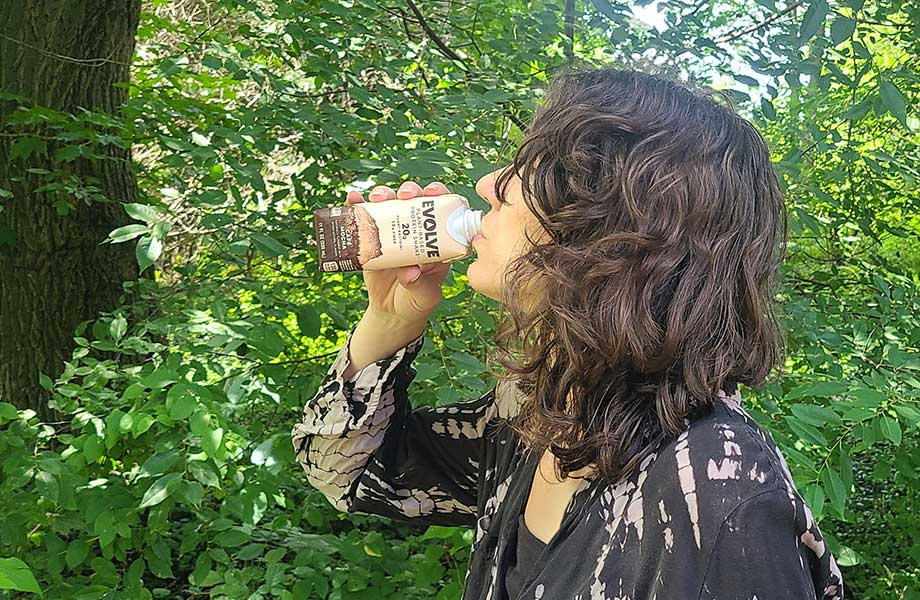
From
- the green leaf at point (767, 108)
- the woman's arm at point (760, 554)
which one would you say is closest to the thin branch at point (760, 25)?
the green leaf at point (767, 108)

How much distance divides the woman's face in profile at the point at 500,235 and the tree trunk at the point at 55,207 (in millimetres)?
2147

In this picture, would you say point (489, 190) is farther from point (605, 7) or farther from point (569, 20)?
point (569, 20)

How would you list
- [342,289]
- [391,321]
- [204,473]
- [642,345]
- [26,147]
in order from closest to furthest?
[642,345] < [391,321] < [204,473] < [342,289] < [26,147]

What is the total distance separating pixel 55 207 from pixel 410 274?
207 centimetres

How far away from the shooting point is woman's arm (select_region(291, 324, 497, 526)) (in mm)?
1308

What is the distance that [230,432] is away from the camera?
1.99m

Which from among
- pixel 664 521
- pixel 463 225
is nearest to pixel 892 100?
pixel 463 225

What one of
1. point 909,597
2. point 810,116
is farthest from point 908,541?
point 810,116

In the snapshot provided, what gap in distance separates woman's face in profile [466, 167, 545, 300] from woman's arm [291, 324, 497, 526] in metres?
0.25

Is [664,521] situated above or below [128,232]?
below

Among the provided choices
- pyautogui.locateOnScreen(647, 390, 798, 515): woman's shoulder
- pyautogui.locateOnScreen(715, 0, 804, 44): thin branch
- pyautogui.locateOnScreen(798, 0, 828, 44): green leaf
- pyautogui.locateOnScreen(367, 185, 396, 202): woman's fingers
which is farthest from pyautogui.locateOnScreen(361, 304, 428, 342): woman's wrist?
pyautogui.locateOnScreen(715, 0, 804, 44): thin branch

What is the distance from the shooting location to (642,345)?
2.91 ft

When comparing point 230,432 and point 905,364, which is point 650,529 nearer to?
point 905,364

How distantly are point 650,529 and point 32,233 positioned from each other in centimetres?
277
